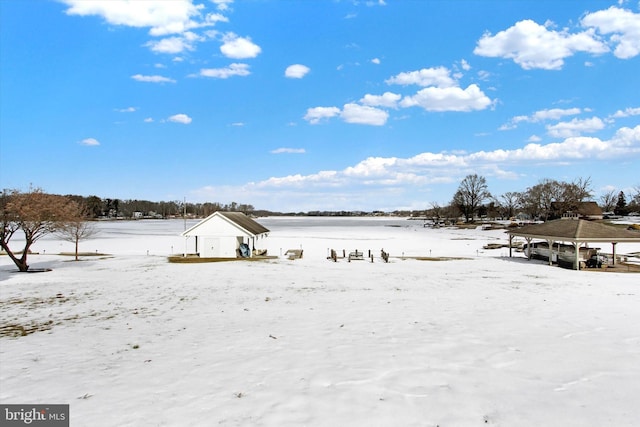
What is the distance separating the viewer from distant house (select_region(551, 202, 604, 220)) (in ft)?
335

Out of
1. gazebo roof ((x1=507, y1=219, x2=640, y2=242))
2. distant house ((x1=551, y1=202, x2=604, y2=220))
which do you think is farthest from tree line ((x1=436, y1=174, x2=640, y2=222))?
gazebo roof ((x1=507, y1=219, x2=640, y2=242))

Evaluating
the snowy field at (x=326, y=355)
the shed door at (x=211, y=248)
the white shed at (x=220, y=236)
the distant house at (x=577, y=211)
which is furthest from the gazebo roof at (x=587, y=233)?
the distant house at (x=577, y=211)

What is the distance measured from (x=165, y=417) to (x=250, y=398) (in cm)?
149

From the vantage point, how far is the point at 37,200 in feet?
95.6

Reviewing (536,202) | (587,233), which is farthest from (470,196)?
(587,233)

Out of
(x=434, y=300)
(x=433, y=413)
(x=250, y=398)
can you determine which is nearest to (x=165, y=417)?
(x=250, y=398)

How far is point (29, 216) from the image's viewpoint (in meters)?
27.5

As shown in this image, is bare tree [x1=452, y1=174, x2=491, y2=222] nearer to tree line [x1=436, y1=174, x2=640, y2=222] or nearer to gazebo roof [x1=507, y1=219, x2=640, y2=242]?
tree line [x1=436, y1=174, x2=640, y2=222]

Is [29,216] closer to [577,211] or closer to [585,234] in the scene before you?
[585,234]

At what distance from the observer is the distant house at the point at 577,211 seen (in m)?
102

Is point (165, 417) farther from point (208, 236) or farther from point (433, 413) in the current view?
point (208, 236)

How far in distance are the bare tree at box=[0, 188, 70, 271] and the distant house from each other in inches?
4321

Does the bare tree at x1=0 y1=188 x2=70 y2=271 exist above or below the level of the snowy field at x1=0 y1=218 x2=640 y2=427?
above

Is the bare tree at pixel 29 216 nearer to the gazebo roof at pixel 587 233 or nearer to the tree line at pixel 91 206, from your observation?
the tree line at pixel 91 206
